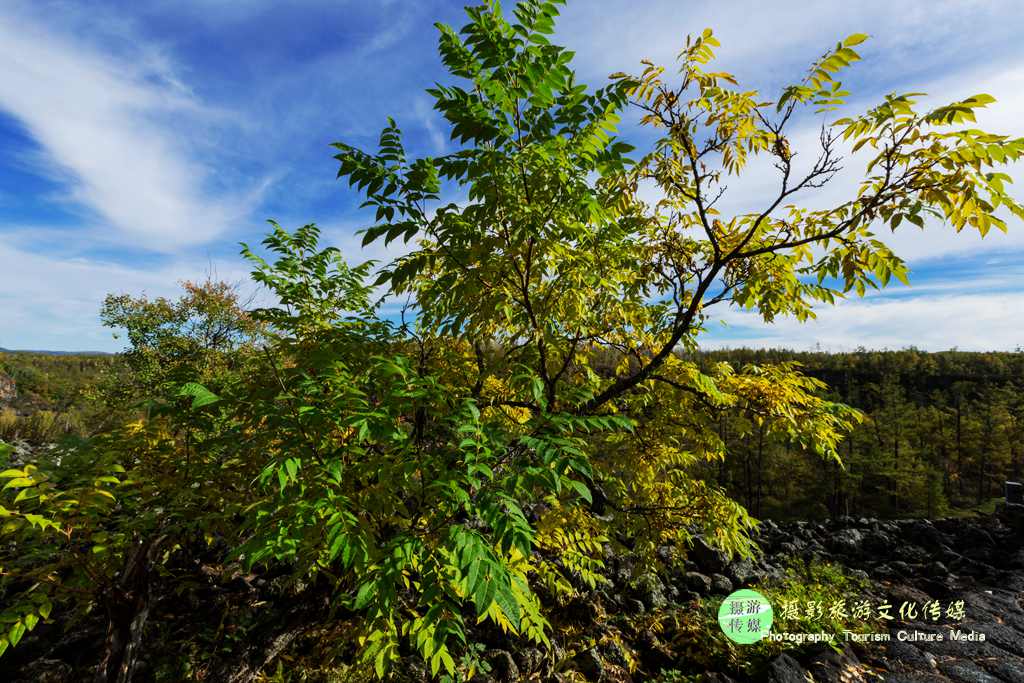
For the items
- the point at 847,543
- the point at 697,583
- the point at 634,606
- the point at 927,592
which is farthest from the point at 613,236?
the point at 847,543

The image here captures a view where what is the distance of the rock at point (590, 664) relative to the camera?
5.65 meters

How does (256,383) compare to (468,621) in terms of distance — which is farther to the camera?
(468,621)

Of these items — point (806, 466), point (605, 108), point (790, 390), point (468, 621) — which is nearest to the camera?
point (605, 108)

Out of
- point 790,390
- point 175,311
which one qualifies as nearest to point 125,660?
point 790,390

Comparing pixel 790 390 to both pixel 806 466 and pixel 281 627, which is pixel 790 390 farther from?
pixel 806 466

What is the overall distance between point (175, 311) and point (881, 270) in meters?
24.5

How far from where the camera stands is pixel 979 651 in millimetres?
5980

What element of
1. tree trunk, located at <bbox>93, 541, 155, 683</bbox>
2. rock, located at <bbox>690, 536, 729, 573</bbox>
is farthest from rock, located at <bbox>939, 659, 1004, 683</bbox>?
tree trunk, located at <bbox>93, 541, 155, 683</bbox>

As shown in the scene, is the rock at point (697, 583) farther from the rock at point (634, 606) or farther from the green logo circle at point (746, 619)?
the rock at point (634, 606)

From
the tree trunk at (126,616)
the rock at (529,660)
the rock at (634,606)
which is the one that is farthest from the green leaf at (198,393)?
the rock at (634,606)

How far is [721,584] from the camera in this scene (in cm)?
1039

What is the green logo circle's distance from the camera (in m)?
6.23

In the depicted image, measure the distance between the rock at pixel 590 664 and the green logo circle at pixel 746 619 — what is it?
A: 216 centimetres

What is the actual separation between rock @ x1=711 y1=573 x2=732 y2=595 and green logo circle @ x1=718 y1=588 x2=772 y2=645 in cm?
251
